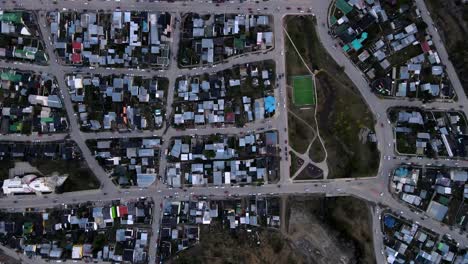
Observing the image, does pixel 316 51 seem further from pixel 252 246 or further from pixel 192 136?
pixel 252 246

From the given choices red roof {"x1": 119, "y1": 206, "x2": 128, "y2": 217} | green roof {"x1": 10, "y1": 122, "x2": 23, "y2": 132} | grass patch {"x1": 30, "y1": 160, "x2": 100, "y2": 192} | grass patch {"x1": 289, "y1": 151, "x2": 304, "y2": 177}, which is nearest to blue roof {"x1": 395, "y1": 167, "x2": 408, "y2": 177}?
grass patch {"x1": 289, "y1": 151, "x2": 304, "y2": 177}

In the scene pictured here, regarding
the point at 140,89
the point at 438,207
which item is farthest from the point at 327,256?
the point at 140,89

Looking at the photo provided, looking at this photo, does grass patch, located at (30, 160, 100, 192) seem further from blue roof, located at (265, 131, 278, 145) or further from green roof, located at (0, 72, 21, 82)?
blue roof, located at (265, 131, 278, 145)

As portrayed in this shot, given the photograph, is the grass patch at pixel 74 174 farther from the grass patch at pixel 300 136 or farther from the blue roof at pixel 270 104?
the grass patch at pixel 300 136

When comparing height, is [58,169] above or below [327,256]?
above

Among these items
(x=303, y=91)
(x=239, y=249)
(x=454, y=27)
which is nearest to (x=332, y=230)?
(x=239, y=249)

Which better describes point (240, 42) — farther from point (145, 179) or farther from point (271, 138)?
point (145, 179)
